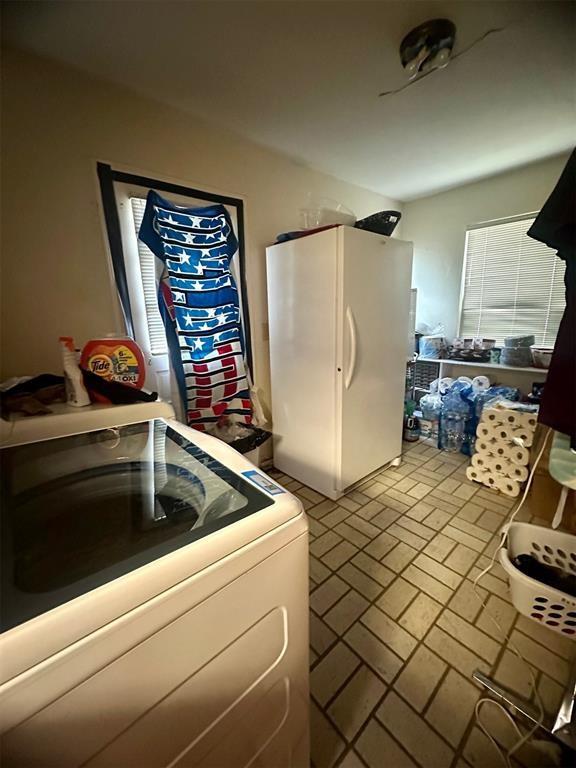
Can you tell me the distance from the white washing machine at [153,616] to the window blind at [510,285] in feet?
10.2

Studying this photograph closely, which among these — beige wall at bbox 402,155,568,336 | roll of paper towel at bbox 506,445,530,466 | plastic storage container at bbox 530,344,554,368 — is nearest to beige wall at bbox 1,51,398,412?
beige wall at bbox 402,155,568,336

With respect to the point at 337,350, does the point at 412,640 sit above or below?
below

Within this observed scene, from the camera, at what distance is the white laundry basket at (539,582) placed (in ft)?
3.63

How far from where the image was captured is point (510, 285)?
279cm

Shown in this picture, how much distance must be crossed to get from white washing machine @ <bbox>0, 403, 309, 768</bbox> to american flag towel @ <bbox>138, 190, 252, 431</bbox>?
107cm

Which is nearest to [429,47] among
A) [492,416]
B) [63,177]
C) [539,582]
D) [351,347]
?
[351,347]

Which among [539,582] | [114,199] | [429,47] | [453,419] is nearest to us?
[539,582]

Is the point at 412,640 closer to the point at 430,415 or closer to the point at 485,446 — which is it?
the point at 485,446

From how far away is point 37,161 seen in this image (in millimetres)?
1347

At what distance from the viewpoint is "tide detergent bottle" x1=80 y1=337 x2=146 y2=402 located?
1168mm

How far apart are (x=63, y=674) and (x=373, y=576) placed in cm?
145

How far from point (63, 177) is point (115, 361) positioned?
98 cm

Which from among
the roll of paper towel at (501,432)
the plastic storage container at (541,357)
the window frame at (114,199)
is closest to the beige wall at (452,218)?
the plastic storage container at (541,357)

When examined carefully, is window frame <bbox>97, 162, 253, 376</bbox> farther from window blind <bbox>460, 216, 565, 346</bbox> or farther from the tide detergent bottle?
window blind <bbox>460, 216, 565, 346</bbox>
